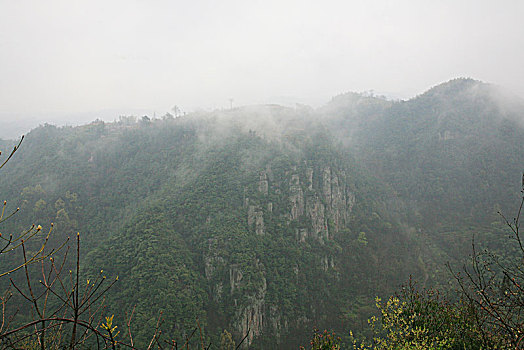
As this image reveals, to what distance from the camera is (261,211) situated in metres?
72.7

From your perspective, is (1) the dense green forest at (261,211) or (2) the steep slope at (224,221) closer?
(2) the steep slope at (224,221)

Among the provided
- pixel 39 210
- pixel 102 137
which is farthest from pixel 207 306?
pixel 102 137

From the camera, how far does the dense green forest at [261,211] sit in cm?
5481

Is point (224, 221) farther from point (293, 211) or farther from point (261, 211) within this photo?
point (293, 211)

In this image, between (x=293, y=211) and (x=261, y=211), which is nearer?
(x=261, y=211)

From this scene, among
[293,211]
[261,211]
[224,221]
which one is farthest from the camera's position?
[293,211]

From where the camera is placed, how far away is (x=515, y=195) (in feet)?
302

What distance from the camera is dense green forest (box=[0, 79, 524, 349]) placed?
5481cm

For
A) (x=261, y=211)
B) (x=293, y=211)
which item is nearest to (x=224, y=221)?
(x=261, y=211)

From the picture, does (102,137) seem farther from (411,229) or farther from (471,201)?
(471,201)

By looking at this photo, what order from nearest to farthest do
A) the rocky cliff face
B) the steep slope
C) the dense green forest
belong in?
the steep slope → the dense green forest → the rocky cliff face

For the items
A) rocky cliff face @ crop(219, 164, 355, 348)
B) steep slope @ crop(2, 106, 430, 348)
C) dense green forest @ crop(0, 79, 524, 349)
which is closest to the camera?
steep slope @ crop(2, 106, 430, 348)

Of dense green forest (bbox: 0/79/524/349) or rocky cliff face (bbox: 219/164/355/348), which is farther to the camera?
rocky cliff face (bbox: 219/164/355/348)

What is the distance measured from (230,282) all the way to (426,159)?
101410mm
